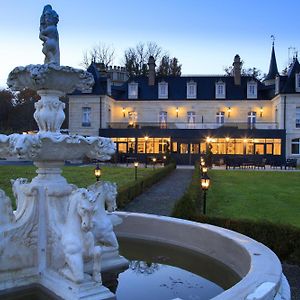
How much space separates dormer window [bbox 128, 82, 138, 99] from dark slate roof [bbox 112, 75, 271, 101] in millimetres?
470

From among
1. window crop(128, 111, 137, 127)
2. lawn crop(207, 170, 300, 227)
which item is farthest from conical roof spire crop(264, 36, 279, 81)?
lawn crop(207, 170, 300, 227)

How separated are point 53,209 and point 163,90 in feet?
137

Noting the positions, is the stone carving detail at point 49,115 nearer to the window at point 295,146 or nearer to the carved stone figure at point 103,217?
the carved stone figure at point 103,217

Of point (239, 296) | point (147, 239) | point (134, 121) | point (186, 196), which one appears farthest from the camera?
point (134, 121)

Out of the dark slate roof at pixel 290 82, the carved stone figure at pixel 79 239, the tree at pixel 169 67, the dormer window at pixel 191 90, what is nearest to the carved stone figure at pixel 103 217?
the carved stone figure at pixel 79 239

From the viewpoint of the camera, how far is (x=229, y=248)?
260 inches

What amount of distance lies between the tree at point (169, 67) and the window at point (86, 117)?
65.6ft

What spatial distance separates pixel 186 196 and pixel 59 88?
5592 millimetres

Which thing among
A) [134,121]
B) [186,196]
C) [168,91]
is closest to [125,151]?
[134,121]

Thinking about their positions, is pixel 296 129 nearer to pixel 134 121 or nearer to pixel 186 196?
pixel 134 121

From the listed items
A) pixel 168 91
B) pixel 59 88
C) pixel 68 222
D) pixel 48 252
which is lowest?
pixel 48 252

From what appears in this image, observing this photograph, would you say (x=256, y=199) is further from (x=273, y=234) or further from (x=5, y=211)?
(x=5, y=211)

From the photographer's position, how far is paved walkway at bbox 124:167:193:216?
14.9 m

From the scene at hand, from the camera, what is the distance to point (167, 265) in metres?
6.95
